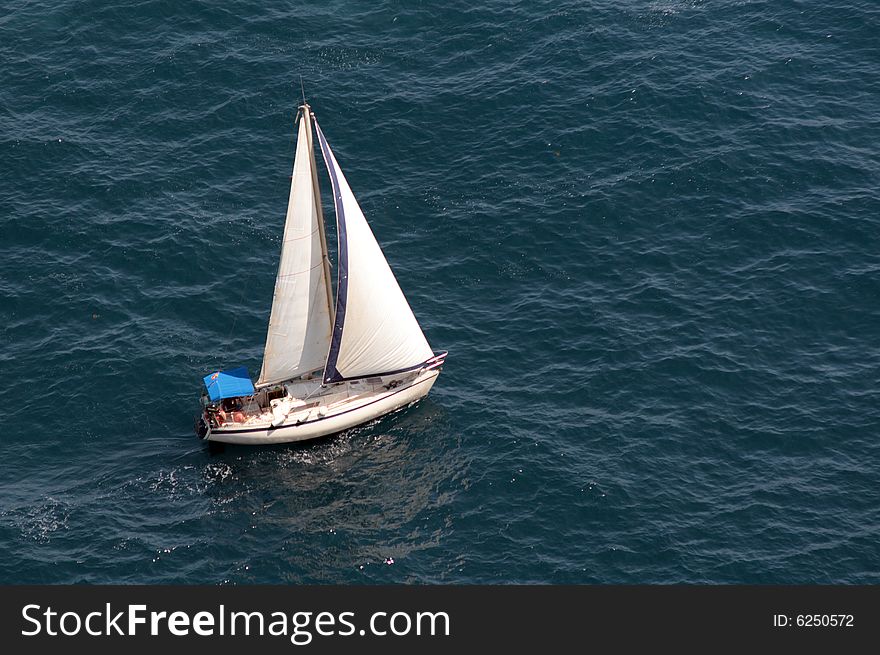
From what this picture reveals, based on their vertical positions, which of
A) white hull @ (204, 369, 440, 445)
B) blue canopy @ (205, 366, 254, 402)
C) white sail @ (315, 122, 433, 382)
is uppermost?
white sail @ (315, 122, 433, 382)

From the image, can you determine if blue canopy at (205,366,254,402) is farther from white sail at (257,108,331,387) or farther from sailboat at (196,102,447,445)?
white sail at (257,108,331,387)

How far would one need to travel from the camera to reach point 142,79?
133 metres

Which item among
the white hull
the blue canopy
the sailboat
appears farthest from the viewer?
the white hull

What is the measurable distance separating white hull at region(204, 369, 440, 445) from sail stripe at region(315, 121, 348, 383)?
1947mm

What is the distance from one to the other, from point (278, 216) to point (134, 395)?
22.6 m

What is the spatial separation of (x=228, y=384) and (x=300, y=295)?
8113mm

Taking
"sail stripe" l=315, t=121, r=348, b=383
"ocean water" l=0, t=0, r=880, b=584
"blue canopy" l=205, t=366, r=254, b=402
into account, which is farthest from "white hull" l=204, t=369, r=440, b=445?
"blue canopy" l=205, t=366, r=254, b=402

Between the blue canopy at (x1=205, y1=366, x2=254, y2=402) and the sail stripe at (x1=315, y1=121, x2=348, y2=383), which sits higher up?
the sail stripe at (x1=315, y1=121, x2=348, y2=383)

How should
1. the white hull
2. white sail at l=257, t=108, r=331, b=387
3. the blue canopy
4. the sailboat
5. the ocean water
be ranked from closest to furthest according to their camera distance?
the ocean water < white sail at l=257, t=108, r=331, b=387 < the sailboat < the blue canopy < the white hull

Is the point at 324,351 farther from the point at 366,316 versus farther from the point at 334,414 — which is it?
the point at 334,414

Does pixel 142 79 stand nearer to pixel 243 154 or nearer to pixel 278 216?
pixel 243 154

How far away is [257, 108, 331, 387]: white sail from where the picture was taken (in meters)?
98.9

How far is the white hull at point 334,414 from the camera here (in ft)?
337

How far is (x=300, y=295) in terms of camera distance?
10325cm
